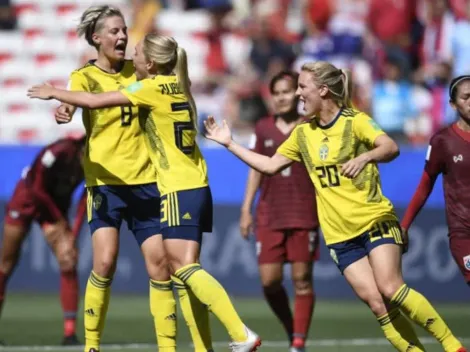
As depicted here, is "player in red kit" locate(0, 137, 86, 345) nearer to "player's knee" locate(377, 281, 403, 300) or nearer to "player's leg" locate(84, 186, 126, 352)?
"player's leg" locate(84, 186, 126, 352)

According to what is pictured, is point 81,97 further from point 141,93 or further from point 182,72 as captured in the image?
point 182,72

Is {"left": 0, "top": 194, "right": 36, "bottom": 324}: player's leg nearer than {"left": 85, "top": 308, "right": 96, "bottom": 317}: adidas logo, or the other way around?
{"left": 85, "top": 308, "right": 96, "bottom": 317}: adidas logo

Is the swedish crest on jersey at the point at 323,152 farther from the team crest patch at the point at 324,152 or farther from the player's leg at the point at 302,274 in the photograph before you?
the player's leg at the point at 302,274

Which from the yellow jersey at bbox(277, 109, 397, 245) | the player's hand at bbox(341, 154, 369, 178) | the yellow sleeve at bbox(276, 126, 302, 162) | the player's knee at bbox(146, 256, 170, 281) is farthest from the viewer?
the player's knee at bbox(146, 256, 170, 281)

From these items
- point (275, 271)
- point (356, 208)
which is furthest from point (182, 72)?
point (275, 271)

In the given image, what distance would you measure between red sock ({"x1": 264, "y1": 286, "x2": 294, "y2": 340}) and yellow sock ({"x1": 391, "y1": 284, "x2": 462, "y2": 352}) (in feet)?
8.24

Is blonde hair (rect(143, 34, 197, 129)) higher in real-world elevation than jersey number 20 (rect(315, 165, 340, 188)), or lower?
higher

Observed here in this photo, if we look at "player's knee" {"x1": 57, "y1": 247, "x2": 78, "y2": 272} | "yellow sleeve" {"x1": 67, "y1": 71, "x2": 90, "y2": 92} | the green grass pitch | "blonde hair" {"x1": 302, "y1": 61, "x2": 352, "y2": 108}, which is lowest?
the green grass pitch

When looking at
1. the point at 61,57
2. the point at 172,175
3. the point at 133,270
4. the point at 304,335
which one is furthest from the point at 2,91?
the point at 172,175

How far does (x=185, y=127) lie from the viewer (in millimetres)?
8414

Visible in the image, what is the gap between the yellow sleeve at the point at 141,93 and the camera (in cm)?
822

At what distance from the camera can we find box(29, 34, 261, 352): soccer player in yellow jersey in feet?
27.2

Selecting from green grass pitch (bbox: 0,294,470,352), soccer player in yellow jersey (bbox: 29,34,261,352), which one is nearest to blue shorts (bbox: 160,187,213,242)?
soccer player in yellow jersey (bbox: 29,34,261,352)

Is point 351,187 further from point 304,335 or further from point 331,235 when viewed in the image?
point 304,335
